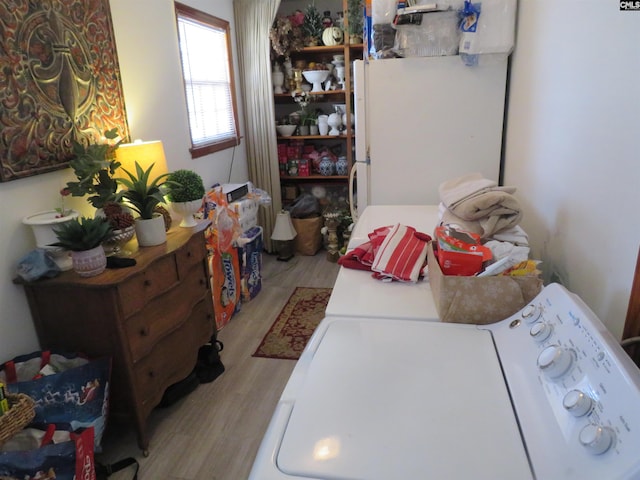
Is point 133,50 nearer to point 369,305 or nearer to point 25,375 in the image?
point 25,375

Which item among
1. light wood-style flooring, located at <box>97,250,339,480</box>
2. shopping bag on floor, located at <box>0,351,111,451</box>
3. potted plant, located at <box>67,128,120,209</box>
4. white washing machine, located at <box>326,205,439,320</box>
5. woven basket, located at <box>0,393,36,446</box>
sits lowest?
light wood-style flooring, located at <box>97,250,339,480</box>

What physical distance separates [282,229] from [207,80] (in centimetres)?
140

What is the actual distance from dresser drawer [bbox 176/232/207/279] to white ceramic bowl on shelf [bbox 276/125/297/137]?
2.06 metres

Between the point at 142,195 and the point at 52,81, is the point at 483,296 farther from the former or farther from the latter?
the point at 52,81

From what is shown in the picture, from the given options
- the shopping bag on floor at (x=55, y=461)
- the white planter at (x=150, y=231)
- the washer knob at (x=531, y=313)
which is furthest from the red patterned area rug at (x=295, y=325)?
the washer knob at (x=531, y=313)

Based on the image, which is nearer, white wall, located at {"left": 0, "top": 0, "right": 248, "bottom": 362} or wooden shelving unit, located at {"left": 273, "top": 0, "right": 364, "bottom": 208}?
white wall, located at {"left": 0, "top": 0, "right": 248, "bottom": 362}

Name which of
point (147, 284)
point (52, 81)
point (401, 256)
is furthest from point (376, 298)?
point (52, 81)

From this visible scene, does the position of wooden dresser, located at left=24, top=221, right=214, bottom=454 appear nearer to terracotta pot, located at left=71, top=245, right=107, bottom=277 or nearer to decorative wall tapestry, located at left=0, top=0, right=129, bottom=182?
terracotta pot, located at left=71, top=245, right=107, bottom=277

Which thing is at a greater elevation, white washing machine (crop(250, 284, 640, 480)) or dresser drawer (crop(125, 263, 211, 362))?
white washing machine (crop(250, 284, 640, 480))

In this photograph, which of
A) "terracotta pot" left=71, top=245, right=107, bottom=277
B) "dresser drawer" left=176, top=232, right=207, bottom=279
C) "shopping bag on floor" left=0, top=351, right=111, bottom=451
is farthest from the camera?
"dresser drawer" left=176, top=232, right=207, bottom=279

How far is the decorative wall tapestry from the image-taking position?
1.64 metres

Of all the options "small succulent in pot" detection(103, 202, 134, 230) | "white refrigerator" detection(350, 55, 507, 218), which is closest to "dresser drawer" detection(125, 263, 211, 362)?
"small succulent in pot" detection(103, 202, 134, 230)

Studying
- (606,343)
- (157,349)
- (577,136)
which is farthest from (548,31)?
(157,349)

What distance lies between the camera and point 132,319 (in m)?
1.75
